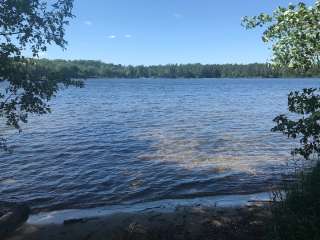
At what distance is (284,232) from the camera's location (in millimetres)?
7172

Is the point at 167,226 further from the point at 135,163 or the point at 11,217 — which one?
the point at 135,163

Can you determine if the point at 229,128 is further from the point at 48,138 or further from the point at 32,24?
the point at 32,24

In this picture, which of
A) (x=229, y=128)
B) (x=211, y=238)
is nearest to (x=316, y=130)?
(x=211, y=238)

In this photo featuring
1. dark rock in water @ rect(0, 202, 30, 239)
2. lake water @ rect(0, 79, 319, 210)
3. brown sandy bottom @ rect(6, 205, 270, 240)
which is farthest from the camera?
lake water @ rect(0, 79, 319, 210)

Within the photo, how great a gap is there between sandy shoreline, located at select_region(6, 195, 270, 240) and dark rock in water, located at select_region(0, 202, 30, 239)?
154 millimetres

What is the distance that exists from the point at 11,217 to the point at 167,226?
12.3ft

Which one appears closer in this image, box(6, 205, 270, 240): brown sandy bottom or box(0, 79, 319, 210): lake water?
box(6, 205, 270, 240): brown sandy bottom

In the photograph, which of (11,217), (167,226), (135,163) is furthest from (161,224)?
(135,163)

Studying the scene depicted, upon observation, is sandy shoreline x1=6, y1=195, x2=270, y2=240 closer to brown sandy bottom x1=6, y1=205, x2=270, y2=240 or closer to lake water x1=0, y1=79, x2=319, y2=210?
brown sandy bottom x1=6, y1=205, x2=270, y2=240

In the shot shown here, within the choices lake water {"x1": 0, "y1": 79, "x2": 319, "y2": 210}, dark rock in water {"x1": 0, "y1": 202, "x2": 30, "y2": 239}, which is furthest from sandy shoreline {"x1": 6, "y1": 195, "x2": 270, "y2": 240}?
lake water {"x1": 0, "y1": 79, "x2": 319, "y2": 210}

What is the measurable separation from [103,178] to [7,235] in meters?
6.38

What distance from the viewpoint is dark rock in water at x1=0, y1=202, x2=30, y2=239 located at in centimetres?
975

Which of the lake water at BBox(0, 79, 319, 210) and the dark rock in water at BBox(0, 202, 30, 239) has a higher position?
the dark rock in water at BBox(0, 202, 30, 239)

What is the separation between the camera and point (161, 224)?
10.2m
